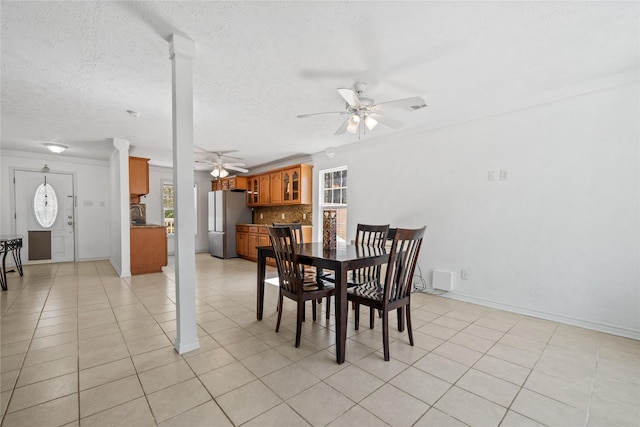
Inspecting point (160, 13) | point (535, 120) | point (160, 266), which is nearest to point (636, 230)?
point (535, 120)

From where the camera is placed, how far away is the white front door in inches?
232

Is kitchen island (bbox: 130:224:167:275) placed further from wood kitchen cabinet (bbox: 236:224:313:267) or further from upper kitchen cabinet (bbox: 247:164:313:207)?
upper kitchen cabinet (bbox: 247:164:313:207)

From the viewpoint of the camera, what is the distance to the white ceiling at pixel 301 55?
1.85m

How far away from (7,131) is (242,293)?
4435mm

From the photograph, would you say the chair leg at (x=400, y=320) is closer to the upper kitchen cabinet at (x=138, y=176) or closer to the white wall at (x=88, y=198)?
the upper kitchen cabinet at (x=138, y=176)

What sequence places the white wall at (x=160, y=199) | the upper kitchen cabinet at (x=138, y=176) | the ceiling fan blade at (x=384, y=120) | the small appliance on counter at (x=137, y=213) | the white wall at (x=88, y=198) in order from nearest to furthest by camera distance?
the ceiling fan blade at (x=384, y=120), the upper kitchen cabinet at (x=138, y=176), the white wall at (x=88, y=198), the small appliance on counter at (x=137, y=213), the white wall at (x=160, y=199)

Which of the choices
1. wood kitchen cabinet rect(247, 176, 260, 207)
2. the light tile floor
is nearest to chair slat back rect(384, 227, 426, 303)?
the light tile floor

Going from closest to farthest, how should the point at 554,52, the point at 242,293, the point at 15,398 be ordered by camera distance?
the point at 15,398, the point at 554,52, the point at 242,293

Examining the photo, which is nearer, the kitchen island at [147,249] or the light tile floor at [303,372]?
the light tile floor at [303,372]

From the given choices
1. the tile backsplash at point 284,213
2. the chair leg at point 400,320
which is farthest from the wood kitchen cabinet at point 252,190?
the chair leg at point 400,320

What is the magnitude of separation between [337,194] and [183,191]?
3.69 m

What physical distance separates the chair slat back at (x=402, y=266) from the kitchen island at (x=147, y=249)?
4.71 meters

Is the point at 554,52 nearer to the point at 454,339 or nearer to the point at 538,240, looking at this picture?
the point at 538,240

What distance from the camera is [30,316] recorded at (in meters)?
3.07
